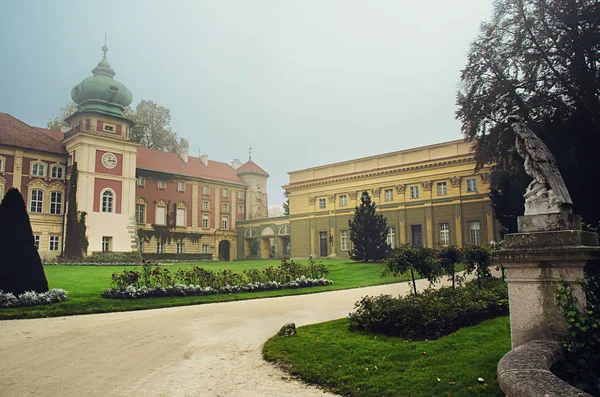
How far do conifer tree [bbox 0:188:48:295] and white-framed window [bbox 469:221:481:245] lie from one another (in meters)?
33.4

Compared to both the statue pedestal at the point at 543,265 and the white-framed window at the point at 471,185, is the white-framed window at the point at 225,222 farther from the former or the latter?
the statue pedestal at the point at 543,265

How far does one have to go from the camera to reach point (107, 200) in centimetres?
4066

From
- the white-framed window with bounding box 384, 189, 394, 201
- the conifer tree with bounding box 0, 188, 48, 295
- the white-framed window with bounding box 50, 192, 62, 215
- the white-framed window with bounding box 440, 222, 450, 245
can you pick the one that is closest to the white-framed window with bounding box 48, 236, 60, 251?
the white-framed window with bounding box 50, 192, 62, 215

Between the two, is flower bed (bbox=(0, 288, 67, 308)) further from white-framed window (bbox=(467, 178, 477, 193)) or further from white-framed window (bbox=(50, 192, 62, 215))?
white-framed window (bbox=(467, 178, 477, 193))

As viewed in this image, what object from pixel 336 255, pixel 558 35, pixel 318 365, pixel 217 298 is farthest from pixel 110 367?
pixel 336 255

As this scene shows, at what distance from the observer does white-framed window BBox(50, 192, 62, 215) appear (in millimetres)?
40156

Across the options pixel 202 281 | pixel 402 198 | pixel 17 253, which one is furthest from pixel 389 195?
pixel 17 253

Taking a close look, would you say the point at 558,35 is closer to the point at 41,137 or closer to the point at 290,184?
the point at 290,184

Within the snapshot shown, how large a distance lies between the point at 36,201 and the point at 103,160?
6754 mm

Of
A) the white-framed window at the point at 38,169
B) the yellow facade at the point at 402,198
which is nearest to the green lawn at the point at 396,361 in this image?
the yellow facade at the point at 402,198

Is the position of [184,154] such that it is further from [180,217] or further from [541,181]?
[541,181]

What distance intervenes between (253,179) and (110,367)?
5554 centimetres

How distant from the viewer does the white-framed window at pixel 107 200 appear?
1586 inches

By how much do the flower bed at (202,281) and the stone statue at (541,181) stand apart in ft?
41.6
